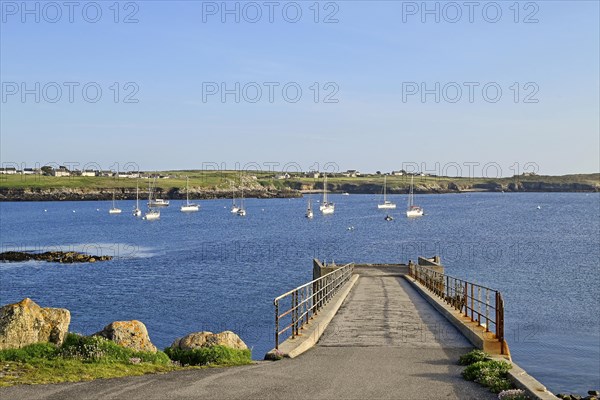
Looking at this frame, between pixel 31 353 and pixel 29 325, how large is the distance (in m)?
0.72

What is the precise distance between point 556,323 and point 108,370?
113 ft

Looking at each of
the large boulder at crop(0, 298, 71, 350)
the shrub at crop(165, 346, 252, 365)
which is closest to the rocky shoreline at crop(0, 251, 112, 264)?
the large boulder at crop(0, 298, 71, 350)

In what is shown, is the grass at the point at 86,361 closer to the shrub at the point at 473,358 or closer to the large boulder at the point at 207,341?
the large boulder at the point at 207,341

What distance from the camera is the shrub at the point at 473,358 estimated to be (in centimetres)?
1438

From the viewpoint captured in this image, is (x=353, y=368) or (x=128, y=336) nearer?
(x=353, y=368)

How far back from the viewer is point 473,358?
47.5 ft

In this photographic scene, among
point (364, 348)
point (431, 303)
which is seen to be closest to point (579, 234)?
point (431, 303)

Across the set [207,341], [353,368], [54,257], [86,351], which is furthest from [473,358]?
[54,257]

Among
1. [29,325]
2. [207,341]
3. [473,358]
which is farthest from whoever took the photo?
[207,341]

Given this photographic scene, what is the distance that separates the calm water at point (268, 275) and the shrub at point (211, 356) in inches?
606

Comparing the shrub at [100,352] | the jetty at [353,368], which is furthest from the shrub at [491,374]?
the shrub at [100,352]

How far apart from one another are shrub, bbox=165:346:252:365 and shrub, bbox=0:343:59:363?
2.72m

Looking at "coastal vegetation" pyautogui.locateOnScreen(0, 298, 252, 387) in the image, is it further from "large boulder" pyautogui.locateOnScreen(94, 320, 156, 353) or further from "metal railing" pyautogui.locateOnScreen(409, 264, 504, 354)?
"metal railing" pyautogui.locateOnScreen(409, 264, 504, 354)

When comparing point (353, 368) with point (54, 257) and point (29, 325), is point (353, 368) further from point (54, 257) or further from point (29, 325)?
point (54, 257)
